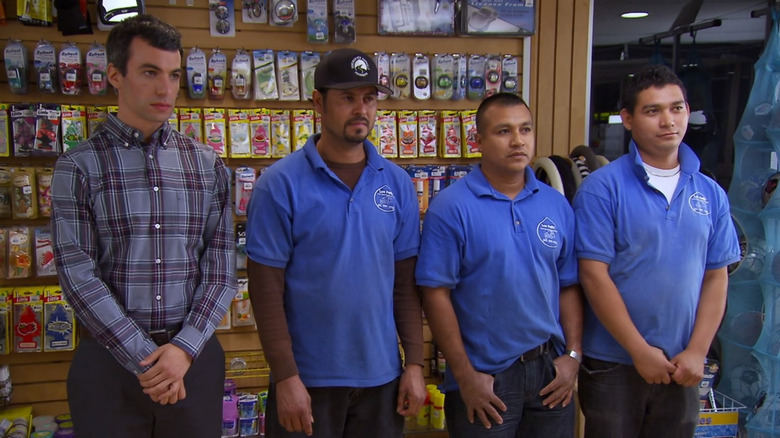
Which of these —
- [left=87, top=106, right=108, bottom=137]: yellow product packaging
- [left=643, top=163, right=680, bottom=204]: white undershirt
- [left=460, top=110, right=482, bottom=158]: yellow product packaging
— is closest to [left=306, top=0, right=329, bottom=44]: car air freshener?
[left=460, top=110, right=482, bottom=158]: yellow product packaging

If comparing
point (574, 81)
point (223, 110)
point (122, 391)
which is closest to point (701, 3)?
point (574, 81)

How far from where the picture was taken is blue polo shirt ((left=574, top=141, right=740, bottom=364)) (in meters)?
2.15

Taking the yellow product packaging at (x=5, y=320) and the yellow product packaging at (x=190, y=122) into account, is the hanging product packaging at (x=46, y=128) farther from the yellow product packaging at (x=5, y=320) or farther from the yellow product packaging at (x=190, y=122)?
the yellow product packaging at (x=5, y=320)

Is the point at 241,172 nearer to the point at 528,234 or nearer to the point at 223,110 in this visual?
the point at 223,110

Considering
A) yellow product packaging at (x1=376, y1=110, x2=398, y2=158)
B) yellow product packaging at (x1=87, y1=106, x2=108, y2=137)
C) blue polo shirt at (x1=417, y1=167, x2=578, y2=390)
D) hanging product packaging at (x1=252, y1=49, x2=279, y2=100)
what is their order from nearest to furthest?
blue polo shirt at (x1=417, y1=167, x2=578, y2=390), yellow product packaging at (x1=87, y1=106, x2=108, y2=137), hanging product packaging at (x1=252, y1=49, x2=279, y2=100), yellow product packaging at (x1=376, y1=110, x2=398, y2=158)

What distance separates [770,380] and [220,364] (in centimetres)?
283

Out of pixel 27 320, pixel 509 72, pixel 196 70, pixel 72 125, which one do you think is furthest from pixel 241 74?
pixel 27 320

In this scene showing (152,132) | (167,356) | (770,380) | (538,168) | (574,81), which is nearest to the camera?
(167,356)

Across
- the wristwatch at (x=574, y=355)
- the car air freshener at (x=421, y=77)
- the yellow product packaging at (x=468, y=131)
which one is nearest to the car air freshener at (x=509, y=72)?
the yellow product packaging at (x=468, y=131)

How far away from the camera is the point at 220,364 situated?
201 cm

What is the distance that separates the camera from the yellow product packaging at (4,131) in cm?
314

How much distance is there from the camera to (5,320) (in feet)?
10.3

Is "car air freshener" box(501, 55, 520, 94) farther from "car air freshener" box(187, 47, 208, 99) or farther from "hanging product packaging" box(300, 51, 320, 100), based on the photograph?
"car air freshener" box(187, 47, 208, 99)

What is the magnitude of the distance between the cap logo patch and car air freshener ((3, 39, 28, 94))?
2.03 meters
